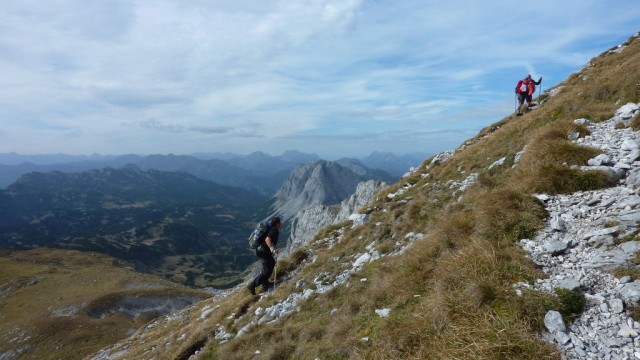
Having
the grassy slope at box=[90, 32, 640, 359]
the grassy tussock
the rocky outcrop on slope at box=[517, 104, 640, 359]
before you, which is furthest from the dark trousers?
the rocky outcrop on slope at box=[517, 104, 640, 359]

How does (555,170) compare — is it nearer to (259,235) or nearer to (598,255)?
(598,255)

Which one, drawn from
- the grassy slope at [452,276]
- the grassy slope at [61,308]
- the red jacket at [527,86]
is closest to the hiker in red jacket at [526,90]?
the red jacket at [527,86]

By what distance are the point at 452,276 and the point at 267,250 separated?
13.0 m

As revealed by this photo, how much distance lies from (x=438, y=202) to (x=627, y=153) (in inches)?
281

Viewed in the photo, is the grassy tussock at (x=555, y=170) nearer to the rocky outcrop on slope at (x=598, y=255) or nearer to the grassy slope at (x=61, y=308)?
the rocky outcrop on slope at (x=598, y=255)

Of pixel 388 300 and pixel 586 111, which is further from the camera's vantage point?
pixel 586 111

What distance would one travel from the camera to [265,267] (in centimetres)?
2023

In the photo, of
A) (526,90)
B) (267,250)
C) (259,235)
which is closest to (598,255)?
(259,235)

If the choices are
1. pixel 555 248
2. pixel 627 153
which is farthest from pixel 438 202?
pixel 555 248

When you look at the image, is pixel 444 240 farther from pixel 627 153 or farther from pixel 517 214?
pixel 627 153

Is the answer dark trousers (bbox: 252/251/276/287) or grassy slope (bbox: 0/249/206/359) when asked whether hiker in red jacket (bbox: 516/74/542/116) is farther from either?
grassy slope (bbox: 0/249/206/359)

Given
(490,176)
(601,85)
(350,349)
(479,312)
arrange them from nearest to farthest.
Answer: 1. (479,312)
2. (350,349)
3. (490,176)
4. (601,85)

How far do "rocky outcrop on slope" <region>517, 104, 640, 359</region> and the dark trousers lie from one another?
13757 mm

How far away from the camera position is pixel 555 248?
8742 mm
